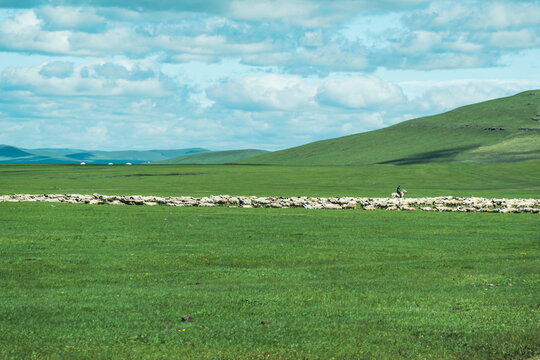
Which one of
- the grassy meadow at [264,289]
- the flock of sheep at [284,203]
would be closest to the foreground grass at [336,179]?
the flock of sheep at [284,203]

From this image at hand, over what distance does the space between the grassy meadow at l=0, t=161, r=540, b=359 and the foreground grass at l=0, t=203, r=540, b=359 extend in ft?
0.15

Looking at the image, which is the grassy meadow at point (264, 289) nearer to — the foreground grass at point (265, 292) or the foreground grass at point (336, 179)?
the foreground grass at point (265, 292)

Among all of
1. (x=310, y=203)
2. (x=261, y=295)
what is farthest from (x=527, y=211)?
(x=261, y=295)

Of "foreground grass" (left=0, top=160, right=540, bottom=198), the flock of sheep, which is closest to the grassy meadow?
the flock of sheep

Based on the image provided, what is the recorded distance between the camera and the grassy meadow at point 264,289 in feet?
42.4

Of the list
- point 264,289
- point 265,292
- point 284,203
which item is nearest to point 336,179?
point 284,203

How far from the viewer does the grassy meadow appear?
1291 centimetres

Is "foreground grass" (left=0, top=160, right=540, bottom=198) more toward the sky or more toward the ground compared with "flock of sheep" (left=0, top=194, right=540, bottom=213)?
more toward the sky

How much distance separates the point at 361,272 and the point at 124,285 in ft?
27.8

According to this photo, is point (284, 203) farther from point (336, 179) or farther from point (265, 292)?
point (336, 179)

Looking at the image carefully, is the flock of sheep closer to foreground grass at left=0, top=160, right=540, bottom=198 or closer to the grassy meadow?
the grassy meadow

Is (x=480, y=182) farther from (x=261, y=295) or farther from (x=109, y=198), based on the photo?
(x=261, y=295)

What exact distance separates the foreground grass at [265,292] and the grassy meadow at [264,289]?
5 cm

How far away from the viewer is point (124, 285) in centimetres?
1898
